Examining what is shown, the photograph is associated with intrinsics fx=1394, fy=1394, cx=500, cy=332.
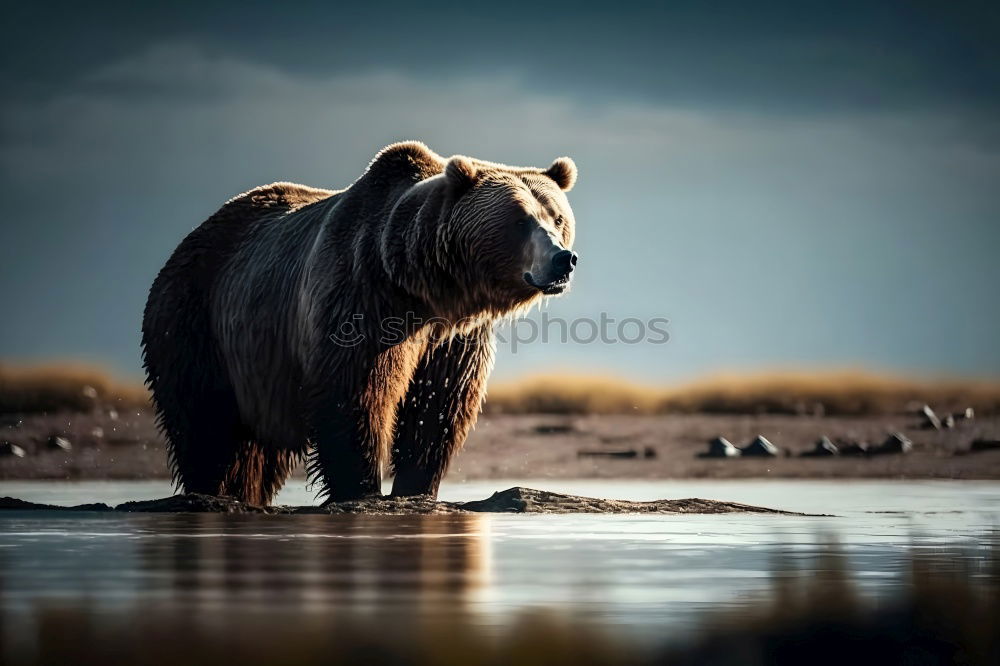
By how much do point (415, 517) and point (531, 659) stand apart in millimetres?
5880

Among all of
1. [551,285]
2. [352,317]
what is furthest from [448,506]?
[551,285]

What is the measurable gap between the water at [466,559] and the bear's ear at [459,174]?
2.46m

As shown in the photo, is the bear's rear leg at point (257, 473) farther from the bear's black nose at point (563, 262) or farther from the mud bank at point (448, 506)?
the bear's black nose at point (563, 262)

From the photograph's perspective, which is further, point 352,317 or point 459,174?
point 352,317

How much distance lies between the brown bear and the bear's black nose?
0.01 meters

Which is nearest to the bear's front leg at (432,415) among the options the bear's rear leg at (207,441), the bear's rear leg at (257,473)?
the bear's rear leg at (257,473)

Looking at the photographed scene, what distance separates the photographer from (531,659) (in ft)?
13.7

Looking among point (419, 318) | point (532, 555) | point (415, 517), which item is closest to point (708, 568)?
point (532, 555)

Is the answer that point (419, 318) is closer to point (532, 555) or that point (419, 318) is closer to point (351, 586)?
point (532, 555)

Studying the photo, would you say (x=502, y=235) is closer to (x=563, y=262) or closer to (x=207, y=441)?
(x=563, y=262)

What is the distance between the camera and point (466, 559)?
22.8ft

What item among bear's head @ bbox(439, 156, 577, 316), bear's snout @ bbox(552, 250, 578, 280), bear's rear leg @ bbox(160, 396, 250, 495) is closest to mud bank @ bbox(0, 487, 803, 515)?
bear's rear leg @ bbox(160, 396, 250, 495)

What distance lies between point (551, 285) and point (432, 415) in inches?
72.7

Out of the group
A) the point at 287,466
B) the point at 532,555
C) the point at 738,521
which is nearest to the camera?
the point at 532,555
